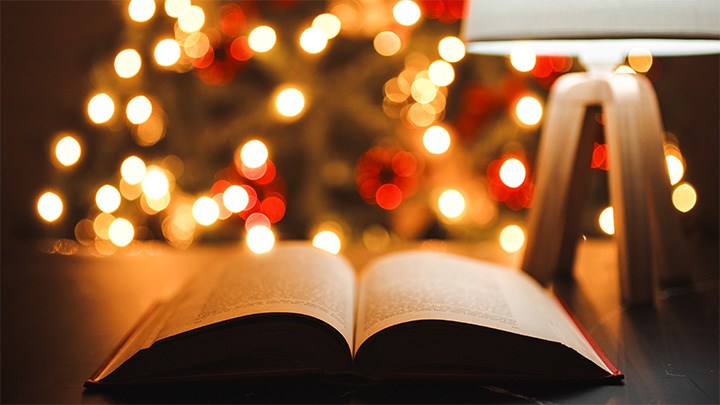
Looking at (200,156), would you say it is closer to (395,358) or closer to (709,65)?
(709,65)

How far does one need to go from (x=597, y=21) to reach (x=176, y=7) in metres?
1.27

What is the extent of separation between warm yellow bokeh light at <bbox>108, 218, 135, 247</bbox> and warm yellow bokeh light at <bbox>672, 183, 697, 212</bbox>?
4.08 feet

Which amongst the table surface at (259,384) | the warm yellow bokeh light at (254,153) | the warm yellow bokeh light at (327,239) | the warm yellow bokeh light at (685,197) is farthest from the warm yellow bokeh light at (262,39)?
the warm yellow bokeh light at (685,197)

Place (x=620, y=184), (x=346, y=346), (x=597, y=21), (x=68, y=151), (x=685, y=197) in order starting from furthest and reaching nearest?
(x=68, y=151) < (x=685, y=197) < (x=620, y=184) < (x=597, y=21) < (x=346, y=346)

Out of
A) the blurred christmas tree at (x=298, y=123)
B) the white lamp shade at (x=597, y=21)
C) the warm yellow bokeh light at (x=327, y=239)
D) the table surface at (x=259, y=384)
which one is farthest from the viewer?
the blurred christmas tree at (x=298, y=123)

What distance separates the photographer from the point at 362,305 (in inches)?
30.9

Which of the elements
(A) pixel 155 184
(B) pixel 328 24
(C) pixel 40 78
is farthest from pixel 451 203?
(C) pixel 40 78

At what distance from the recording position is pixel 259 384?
666mm

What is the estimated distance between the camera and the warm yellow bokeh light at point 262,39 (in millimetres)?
1828

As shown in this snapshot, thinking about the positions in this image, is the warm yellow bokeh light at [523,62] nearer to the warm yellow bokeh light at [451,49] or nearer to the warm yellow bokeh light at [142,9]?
the warm yellow bokeh light at [451,49]

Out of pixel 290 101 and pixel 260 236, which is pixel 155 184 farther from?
pixel 290 101

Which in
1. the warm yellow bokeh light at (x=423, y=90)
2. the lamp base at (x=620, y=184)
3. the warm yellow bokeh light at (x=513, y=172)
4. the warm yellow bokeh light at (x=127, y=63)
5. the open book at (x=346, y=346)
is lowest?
the open book at (x=346, y=346)

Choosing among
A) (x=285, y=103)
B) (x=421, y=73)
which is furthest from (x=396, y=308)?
(x=421, y=73)

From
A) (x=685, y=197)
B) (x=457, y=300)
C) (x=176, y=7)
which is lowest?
(x=457, y=300)
